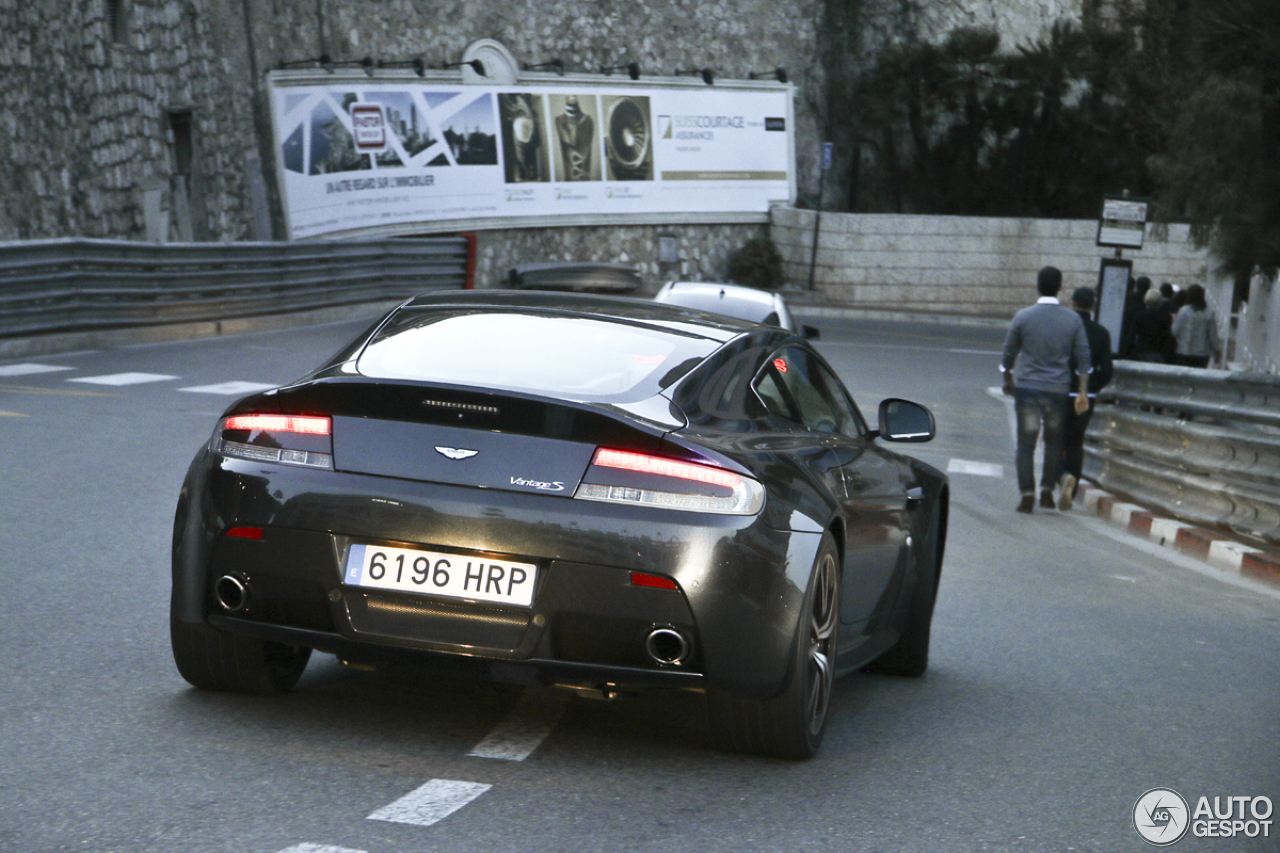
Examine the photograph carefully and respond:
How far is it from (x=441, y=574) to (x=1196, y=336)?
17518 millimetres

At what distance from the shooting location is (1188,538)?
11.6 meters

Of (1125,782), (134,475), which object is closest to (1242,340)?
(134,475)

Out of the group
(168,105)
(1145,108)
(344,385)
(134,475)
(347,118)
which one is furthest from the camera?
(1145,108)

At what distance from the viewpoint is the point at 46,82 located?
26.0 metres

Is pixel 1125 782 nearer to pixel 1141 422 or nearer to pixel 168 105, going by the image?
pixel 1141 422

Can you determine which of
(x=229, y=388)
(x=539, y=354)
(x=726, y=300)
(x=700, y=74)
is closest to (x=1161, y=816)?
(x=539, y=354)

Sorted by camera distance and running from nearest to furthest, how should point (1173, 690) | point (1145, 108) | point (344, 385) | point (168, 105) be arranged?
point (344, 385) → point (1173, 690) → point (168, 105) → point (1145, 108)

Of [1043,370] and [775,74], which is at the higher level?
[775,74]

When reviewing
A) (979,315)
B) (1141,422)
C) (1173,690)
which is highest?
(1173,690)

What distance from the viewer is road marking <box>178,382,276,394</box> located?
16014 mm

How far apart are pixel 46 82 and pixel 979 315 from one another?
22991 millimetres

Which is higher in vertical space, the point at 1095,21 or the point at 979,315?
the point at 1095,21

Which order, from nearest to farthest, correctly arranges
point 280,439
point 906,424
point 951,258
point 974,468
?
point 280,439 → point 906,424 → point 974,468 → point 951,258

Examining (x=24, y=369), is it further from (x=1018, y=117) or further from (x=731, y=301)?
(x=1018, y=117)
